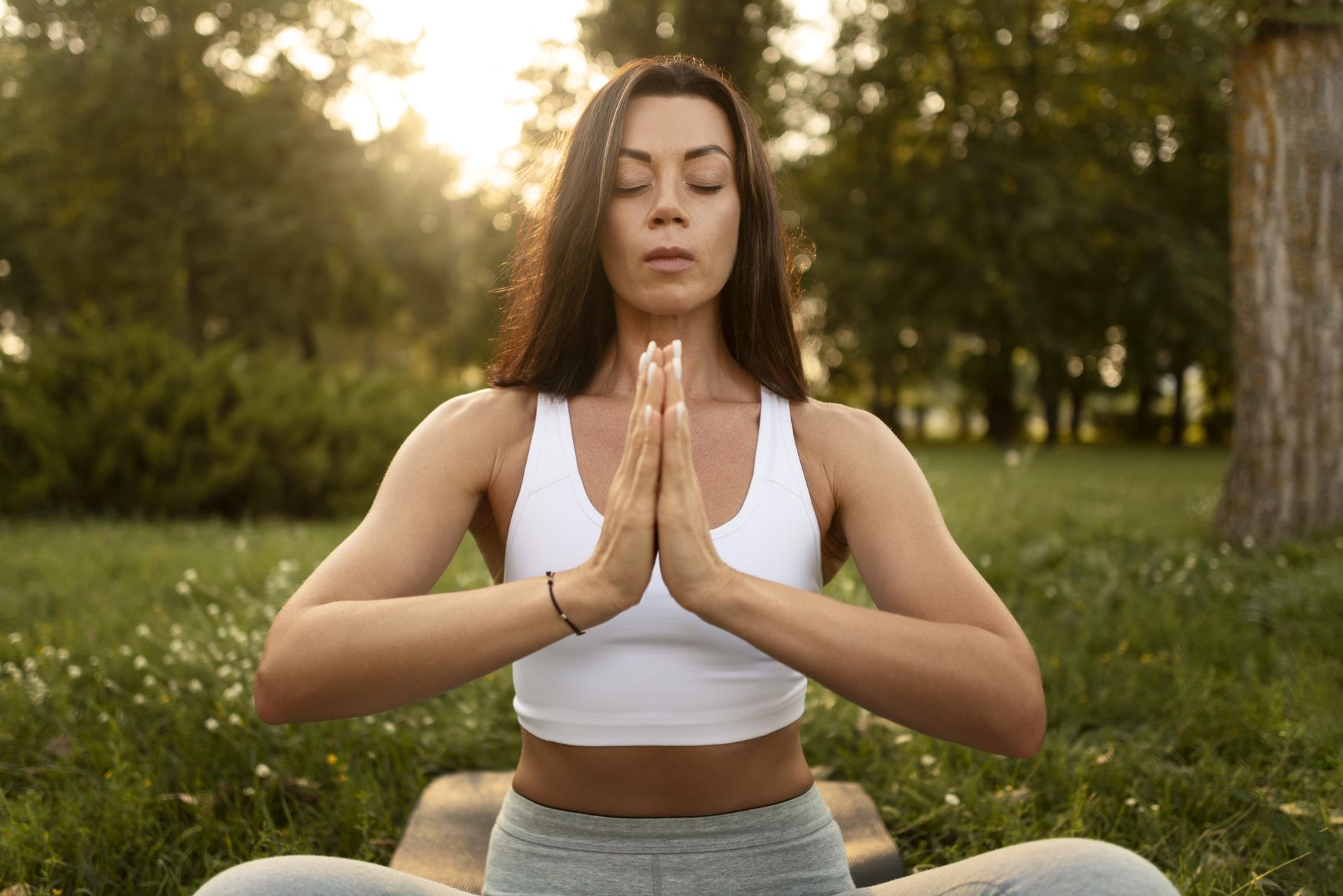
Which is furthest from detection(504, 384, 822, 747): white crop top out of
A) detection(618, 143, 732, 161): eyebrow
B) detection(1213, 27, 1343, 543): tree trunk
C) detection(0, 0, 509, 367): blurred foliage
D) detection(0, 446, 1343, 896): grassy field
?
detection(0, 0, 509, 367): blurred foliage

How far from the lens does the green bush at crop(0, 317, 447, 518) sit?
358 inches

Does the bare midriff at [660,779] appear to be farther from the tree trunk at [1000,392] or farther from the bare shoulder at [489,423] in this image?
the tree trunk at [1000,392]

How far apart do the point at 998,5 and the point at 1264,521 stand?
60.7ft

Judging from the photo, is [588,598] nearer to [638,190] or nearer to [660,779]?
[660,779]

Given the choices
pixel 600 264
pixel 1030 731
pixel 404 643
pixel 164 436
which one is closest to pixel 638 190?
pixel 600 264

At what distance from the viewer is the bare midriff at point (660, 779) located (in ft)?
6.13

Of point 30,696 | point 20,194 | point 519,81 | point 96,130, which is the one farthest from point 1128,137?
point 30,696

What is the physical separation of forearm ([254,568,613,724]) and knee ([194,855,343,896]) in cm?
24

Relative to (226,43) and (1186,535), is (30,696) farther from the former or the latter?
(226,43)

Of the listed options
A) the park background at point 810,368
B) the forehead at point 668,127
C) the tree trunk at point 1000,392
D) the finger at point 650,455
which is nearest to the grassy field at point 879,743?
the park background at point 810,368

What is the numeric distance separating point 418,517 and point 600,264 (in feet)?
2.26

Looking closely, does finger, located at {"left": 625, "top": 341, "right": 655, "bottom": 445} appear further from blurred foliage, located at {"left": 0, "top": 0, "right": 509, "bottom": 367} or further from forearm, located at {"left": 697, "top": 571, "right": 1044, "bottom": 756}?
blurred foliage, located at {"left": 0, "top": 0, "right": 509, "bottom": 367}

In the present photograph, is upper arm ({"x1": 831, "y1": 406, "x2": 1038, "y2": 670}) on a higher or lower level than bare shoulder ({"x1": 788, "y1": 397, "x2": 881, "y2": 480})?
lower

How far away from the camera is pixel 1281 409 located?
582cm
